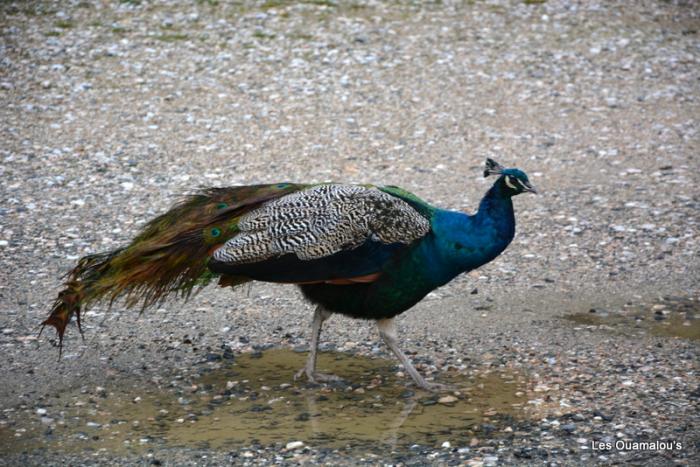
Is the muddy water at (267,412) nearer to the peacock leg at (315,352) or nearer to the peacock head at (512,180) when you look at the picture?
the peacock leg at (315,352)

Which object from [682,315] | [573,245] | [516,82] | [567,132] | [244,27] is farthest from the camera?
[244,27]

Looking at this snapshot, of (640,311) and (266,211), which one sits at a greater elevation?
(266,211)

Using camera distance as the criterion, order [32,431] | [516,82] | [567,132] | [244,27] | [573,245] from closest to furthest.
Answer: [32,431]
[573,245]
[567,132]
[516,82]
[244,27]

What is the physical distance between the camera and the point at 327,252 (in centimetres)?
536

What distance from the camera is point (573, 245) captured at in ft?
24.9

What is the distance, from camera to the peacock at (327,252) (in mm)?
5387

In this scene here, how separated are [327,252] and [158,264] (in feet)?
3.05

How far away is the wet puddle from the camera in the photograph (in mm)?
6289

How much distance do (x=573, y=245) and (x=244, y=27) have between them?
5.66 meters

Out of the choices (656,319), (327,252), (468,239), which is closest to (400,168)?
(656,319)

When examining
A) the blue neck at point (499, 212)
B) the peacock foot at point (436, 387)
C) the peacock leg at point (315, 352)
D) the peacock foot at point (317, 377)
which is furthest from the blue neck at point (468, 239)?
the peacock foot at point (317, 377)

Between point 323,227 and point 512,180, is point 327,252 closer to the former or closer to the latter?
point 323,227

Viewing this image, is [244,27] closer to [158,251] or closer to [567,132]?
[567,132]

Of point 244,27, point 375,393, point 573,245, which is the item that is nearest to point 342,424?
point 375,393
